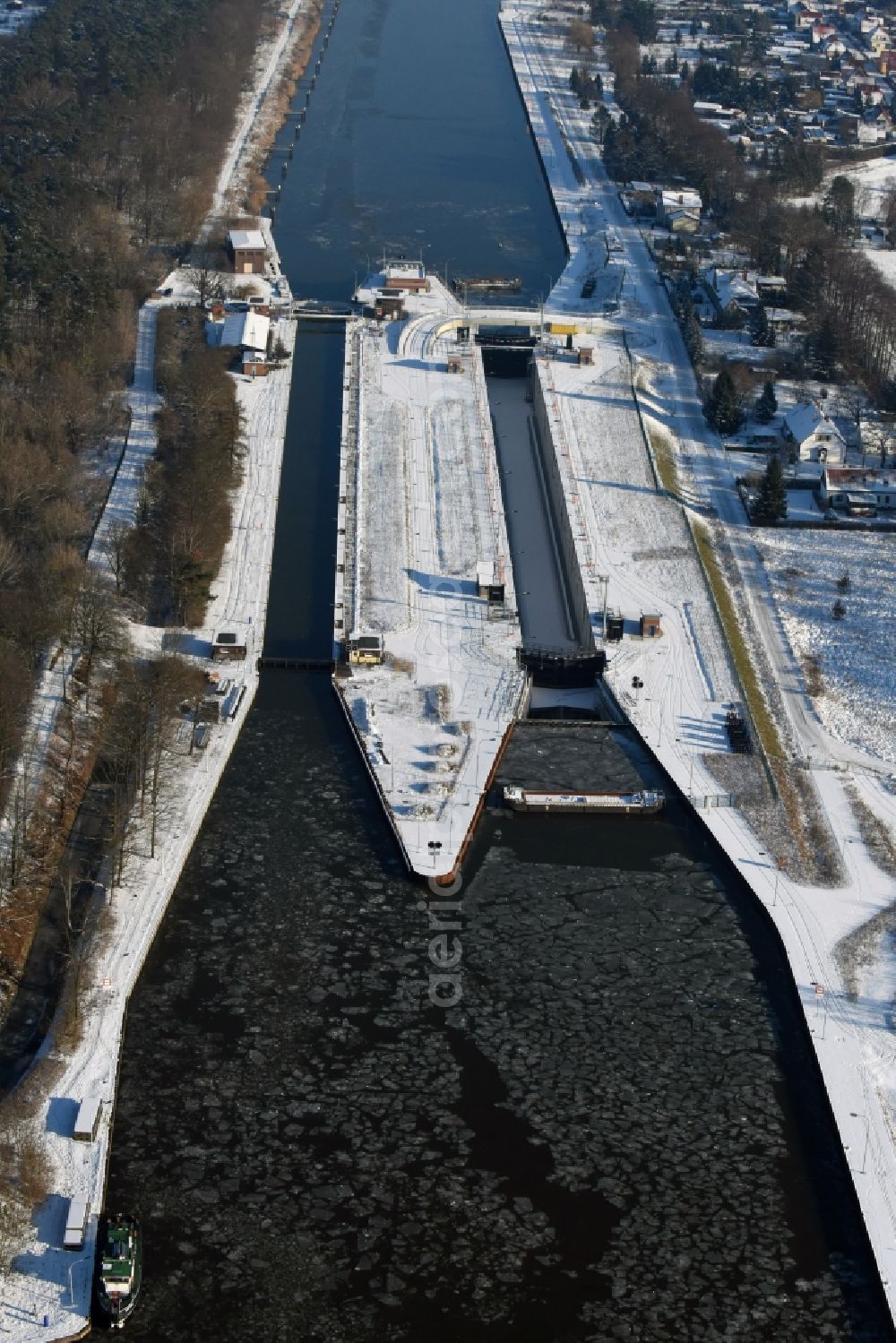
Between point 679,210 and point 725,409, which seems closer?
point 725,409

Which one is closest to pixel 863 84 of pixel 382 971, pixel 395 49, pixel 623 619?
pixel 395 49

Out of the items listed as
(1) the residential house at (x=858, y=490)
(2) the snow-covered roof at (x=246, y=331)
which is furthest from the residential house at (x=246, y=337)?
(1) the residential house at (x=858, y=490)

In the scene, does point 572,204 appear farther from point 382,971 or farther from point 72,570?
point 382,971

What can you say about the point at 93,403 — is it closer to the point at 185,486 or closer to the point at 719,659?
the point at 185,486

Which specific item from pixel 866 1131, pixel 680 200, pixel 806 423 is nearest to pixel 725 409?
pixel 806 423

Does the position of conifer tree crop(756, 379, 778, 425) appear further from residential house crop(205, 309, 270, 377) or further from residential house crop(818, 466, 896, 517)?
residential house crop(205, 309, 270, 377)
